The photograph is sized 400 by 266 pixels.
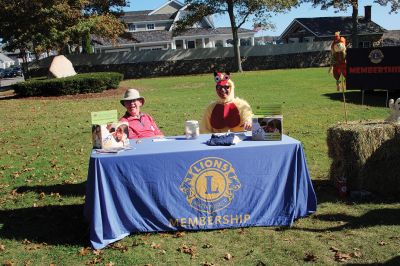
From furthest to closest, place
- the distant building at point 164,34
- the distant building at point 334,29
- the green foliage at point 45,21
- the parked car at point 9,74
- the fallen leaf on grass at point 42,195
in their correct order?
the parked car at point 9,74 < the distant building at point 164,34 < the distant building at point 334,29 < the green foliage at point 45,21 < the fallen leaf on grass at point 42,195

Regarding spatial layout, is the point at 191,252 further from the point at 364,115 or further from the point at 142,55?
the point at 142,55

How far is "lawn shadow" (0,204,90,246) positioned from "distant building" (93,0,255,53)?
150 ft

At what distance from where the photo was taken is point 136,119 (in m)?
6.55

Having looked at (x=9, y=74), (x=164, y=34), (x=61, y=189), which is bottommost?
(x=61, y=189)

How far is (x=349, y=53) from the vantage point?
10242 millimetres

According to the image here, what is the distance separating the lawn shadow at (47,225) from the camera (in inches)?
207

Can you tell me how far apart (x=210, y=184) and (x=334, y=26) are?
49576 millimetres

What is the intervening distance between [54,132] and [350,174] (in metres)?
8.61

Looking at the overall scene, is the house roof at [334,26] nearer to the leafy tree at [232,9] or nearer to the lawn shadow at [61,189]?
the leafy tree at [232,9]

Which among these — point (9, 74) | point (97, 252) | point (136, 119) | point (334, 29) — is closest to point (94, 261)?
point (97, 252)

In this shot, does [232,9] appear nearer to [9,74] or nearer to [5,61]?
[9,74]

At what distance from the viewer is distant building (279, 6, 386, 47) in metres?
49.2

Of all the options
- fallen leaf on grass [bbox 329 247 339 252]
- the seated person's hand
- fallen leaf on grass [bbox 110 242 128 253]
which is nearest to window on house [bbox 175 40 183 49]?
the seated person's hand

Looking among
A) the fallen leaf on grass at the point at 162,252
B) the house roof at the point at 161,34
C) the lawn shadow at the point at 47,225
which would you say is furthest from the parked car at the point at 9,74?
the fallen leaf on grass at the point at 162,252
